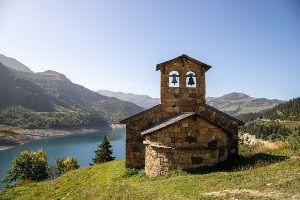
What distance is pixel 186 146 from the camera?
15875 mm

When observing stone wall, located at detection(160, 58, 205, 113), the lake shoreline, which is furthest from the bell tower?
the lake shoreline

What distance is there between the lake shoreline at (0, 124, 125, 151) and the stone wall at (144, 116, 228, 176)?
103 m

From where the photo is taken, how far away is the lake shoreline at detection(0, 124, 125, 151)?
108 m

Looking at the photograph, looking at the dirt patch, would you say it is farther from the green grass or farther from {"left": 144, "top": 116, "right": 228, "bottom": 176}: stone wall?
{"left": 144, "top": 116, "right": 228, "bottom": 176}: stone wall

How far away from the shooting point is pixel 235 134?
1992cm

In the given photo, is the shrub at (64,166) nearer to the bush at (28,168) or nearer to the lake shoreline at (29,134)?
the bush at (28,168)

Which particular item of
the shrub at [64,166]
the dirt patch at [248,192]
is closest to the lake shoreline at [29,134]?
the shrub at [64,166]

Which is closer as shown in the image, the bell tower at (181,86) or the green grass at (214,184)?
the green grass at (214,184)

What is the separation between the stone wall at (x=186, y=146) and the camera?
51.7ft

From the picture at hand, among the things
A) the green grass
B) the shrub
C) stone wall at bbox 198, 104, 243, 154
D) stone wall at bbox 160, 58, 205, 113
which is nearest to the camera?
the green grass

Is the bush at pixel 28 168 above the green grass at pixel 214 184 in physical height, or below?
below

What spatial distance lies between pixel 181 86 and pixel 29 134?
450 ft

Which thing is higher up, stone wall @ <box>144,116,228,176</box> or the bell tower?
the bell tower

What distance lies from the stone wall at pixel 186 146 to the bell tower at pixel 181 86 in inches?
148
